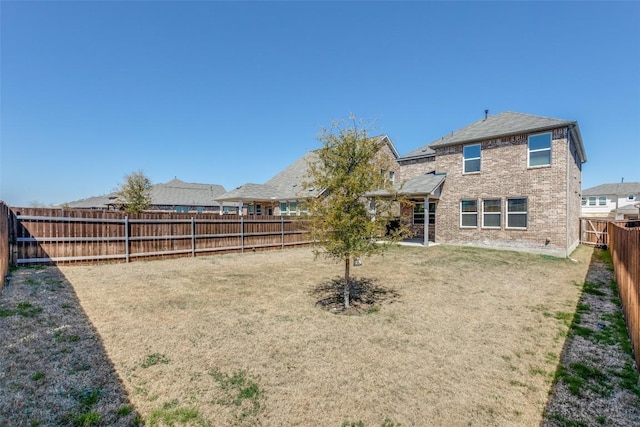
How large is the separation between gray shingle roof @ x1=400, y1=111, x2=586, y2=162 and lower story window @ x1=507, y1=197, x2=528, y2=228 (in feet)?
11.1

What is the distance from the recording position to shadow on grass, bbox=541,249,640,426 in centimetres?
310

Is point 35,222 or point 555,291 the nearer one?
point 555,291

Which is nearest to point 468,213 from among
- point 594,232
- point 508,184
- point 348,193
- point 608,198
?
point 508,184

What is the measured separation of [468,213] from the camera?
1644 centimetres

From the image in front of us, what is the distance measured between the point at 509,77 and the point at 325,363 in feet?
52.0

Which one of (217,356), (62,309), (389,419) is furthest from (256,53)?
(389,419)

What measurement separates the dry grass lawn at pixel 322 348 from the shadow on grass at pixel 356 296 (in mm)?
234

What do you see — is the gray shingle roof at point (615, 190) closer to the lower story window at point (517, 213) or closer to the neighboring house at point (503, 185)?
the neighboring house at point (503, 185)

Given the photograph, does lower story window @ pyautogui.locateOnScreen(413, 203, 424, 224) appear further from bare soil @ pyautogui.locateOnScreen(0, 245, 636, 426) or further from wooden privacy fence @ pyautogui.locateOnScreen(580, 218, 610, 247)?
bare soil @ pyautogui.locateOnScreen(0, 245, 636, 426)

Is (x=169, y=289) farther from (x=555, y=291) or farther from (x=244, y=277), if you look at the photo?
(x=555, y=291)

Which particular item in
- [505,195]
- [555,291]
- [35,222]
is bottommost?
[555,291]

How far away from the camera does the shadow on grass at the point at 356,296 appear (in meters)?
6.48

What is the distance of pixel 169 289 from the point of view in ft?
24.5

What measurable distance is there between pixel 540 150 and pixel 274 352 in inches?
622
